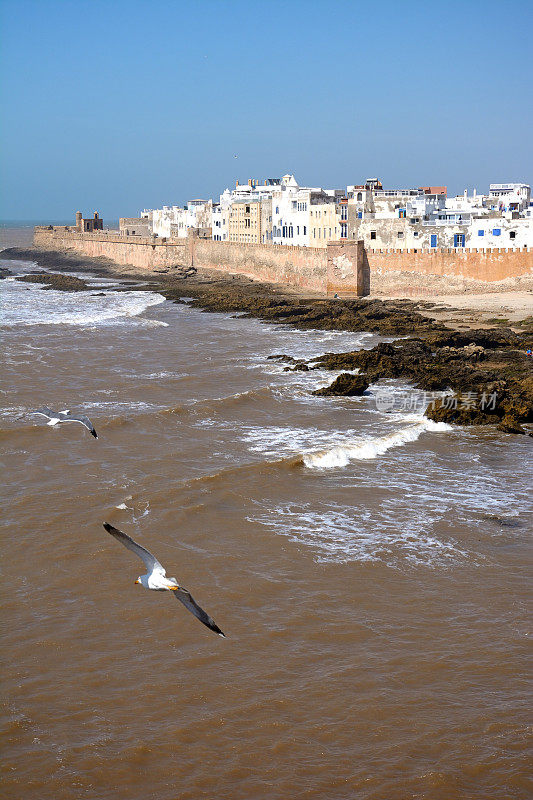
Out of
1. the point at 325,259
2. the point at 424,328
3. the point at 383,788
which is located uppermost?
the point at 325,259

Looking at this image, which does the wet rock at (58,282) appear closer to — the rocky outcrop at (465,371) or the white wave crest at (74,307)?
the white wave crest at (74,307)

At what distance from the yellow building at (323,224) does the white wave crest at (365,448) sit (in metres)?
29.1

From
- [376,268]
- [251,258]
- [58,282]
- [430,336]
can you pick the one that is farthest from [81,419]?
[58,282]

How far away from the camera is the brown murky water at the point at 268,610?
21.1 ft

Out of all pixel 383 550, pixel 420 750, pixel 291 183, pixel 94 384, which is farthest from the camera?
pixel 291 183

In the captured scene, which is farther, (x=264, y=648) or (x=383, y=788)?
(x=264, y=648)

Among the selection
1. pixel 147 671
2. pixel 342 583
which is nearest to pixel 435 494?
pixel 342 583

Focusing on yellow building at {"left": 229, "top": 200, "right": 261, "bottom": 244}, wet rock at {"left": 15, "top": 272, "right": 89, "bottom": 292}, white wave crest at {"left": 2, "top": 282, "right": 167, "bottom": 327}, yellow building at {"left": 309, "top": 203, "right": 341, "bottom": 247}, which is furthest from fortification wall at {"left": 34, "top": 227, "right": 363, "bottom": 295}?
wet rock at {"left": 15, "top": 272, "right": 89, "bottom": 292}

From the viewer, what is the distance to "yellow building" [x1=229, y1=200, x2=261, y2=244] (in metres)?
54.3

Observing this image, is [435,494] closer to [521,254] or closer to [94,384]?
[94,384]

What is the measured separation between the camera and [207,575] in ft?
30.9

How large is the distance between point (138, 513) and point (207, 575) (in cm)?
213

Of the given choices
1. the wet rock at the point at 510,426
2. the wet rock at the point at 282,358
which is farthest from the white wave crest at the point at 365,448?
the wet rock at the point at 282,358

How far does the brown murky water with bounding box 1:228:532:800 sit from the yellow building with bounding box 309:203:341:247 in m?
28.9
